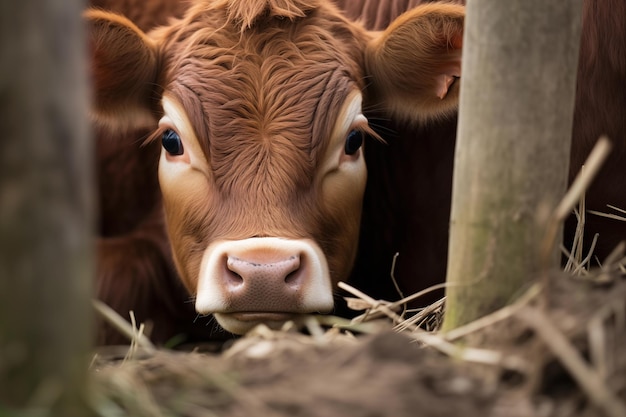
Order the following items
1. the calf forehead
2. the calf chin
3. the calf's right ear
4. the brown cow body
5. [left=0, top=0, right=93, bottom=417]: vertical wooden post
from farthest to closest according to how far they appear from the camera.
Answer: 1. the calf's right ear
2. the brown cow body
3. the calf forehead
4. the calf chin
5. [left=0, top=0, right=93, bottom=417]: vertical wooden post

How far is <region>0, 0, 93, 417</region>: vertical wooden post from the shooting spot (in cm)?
152

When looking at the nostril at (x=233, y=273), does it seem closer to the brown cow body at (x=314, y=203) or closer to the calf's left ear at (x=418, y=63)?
the brown cow body at (x=314, y=203)

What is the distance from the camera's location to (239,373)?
1.96 m

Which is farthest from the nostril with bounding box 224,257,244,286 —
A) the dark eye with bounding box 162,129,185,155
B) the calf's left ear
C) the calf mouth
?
the calf's left ear

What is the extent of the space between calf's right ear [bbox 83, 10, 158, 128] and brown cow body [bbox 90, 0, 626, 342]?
2 cm

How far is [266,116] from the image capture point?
3.72m

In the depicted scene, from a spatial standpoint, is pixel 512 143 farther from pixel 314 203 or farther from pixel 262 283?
pixel 314 203

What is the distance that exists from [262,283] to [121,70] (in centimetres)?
132

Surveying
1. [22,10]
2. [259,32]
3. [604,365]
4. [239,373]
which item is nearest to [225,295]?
[259,32]

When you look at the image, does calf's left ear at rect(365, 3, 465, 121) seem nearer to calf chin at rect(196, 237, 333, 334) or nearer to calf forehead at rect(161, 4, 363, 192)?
calf forehead at rect(161, 4, 363, 192)

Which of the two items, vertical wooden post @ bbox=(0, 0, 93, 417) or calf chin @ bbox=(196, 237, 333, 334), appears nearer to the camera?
vertical wooden post @ bbox=(0, 0, 93, 417)

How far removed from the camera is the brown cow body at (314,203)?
382cm

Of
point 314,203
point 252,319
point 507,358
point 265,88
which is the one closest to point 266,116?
point 265,88

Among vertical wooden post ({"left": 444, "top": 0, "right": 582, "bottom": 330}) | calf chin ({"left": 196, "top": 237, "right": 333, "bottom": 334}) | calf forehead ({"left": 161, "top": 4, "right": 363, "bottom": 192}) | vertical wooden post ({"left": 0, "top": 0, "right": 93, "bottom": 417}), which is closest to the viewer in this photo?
vertical wooden post ({"left": 0, "top": 0, "right": 93, "bottom": 417})
